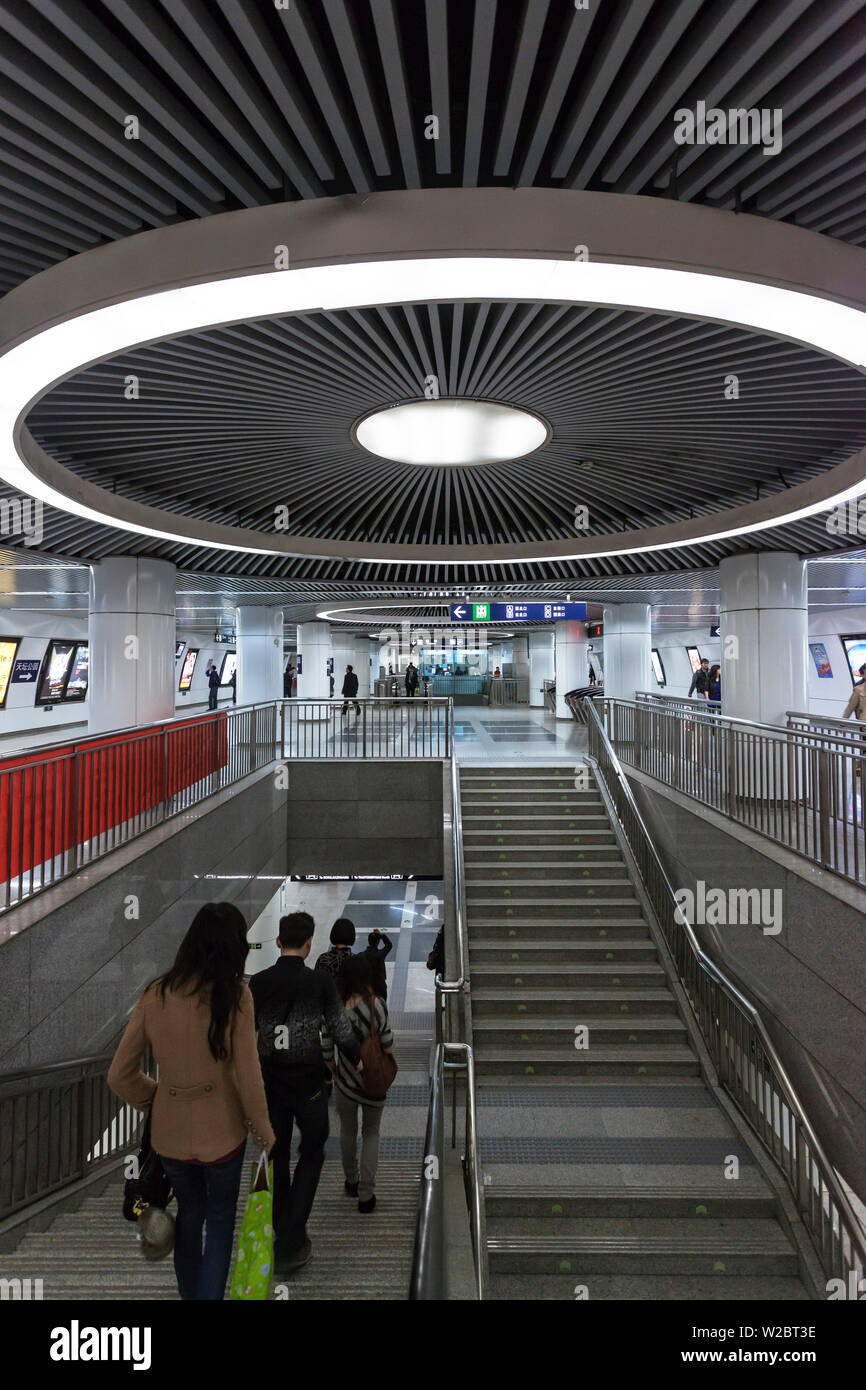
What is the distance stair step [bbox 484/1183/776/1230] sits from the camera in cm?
594

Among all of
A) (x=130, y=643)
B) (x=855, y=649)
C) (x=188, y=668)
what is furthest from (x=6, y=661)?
(x=855, y=649)

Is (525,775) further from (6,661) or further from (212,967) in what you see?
(6,661)

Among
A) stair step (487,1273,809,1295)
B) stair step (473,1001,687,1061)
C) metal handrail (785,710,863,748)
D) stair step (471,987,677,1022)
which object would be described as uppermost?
metal handrail (785,710,863,748)

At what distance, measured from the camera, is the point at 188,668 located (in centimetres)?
3262

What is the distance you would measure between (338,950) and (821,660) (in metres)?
21.5

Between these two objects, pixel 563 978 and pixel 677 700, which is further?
pixel 677 700

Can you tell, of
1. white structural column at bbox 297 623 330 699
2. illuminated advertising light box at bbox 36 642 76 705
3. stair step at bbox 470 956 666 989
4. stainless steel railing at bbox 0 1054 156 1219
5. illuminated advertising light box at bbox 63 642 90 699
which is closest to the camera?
stainless steel railing at bbox 0 1054 156 1219

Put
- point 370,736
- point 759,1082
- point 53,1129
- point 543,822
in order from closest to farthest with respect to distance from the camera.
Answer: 1. point 53,1129
2. point 759,1082
3. point 543,822
4. point 370,736

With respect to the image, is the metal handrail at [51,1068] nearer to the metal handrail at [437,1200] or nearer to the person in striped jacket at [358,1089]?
the person in striped jacket at [358,1089]

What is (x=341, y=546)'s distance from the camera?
11711mm

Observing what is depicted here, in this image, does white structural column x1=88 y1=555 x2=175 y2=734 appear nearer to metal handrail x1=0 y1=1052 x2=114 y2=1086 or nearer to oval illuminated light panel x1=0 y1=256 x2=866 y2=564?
metal handrail x1=0 y1=1052 x2=114 y2=1086

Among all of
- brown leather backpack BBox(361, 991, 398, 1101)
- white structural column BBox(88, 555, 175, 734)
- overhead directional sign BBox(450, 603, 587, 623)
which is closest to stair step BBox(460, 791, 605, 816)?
overhead directional sign BBox(450, 603, 587, 623)

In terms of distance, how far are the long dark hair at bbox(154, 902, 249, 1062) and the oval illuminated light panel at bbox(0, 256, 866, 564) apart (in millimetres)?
2697

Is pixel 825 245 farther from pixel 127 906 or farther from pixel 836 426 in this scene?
pixel 127 906
